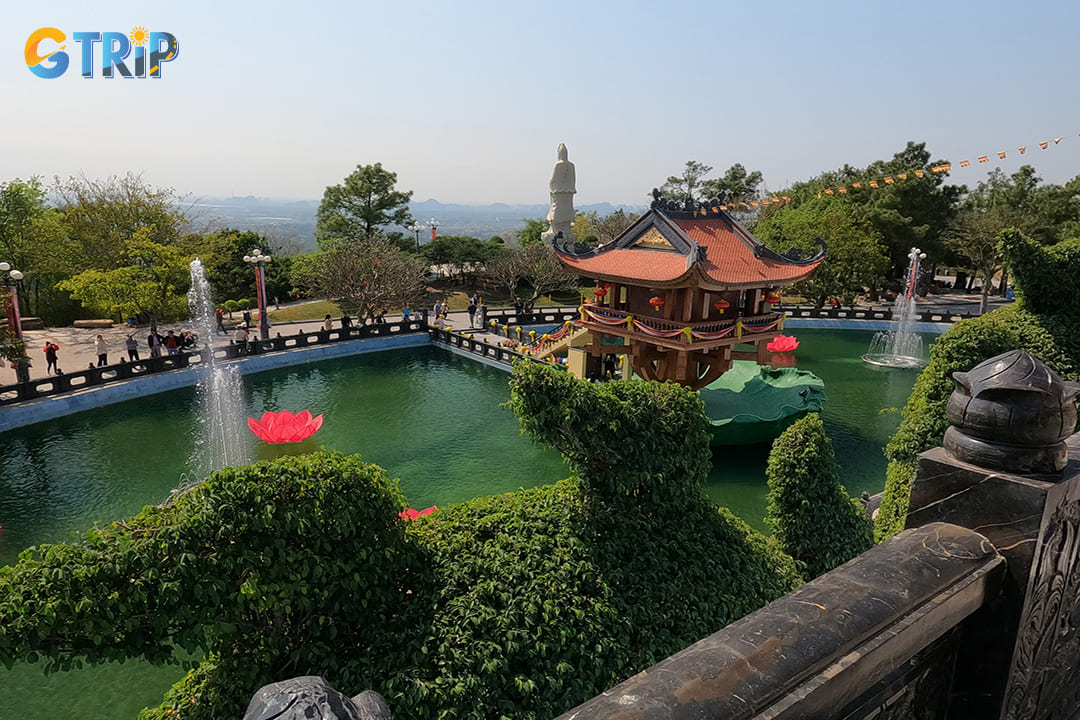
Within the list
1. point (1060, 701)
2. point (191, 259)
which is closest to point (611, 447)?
point (1060, 701)

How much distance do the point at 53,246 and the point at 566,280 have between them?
2483cm

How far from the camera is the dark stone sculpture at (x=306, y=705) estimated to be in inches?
51.8

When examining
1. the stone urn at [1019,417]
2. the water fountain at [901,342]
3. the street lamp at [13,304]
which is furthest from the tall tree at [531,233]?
the stone urn at [1019,417]

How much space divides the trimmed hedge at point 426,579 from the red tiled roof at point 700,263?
1054cm

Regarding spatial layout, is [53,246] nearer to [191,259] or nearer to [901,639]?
[191,259]

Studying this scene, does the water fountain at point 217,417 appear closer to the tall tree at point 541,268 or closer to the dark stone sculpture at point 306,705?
the dark stone sculpture at point 306,705

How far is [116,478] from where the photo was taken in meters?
13.7

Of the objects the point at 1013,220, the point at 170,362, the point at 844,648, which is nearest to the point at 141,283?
the point at 170,362

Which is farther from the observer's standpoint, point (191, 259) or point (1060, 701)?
point (191, 259)

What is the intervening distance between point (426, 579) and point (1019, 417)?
13.5 feet

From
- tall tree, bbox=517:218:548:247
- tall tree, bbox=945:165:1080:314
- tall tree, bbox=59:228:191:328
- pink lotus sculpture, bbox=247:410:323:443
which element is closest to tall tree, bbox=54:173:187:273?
tall tree, bbox=59:228:191:328

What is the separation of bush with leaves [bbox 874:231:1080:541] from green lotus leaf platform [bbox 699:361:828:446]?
724cm

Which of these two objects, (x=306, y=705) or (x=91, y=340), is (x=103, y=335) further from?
(x=306, y=705)

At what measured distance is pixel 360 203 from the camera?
139 ft
